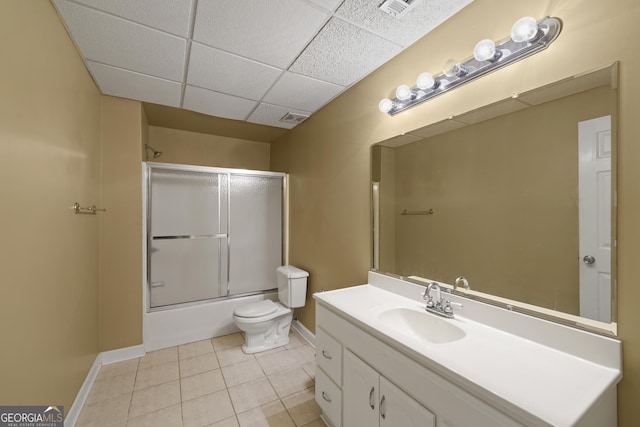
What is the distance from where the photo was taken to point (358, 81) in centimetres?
201

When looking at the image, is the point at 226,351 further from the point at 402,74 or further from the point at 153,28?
the point at 402,74

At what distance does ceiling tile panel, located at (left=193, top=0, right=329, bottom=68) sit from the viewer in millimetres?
1306

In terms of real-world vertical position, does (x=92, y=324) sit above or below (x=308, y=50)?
below

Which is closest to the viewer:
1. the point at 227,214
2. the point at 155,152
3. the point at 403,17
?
the point at 403,17

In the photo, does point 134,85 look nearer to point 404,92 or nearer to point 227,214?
point 227,214

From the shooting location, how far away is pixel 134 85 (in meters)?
2.10

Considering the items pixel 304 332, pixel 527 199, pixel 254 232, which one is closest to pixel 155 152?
pixel 254 232

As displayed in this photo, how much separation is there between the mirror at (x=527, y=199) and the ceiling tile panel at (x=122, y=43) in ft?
5.31

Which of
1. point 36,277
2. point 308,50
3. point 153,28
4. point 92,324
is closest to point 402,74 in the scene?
point 308,50

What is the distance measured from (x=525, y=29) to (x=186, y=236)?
9.81 feet

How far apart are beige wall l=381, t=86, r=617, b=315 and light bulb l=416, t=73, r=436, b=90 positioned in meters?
0.28

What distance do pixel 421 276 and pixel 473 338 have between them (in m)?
0.50

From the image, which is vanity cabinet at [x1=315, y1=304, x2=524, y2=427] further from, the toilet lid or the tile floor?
the toilet lid

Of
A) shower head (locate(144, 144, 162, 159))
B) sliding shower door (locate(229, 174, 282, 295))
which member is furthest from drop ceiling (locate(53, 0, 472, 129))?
sliding shower door (locate(229, 174, 282, 295))
